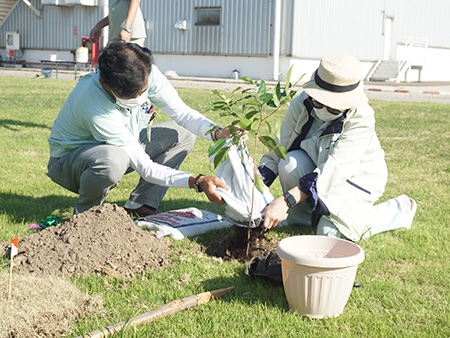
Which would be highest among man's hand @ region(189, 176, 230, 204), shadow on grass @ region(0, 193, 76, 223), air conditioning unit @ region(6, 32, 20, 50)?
air conditioning unit @ region(6, 32, 20, 50)

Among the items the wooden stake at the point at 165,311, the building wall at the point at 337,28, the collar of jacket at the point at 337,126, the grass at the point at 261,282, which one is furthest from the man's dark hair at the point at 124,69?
the building wall at the point at 337,28

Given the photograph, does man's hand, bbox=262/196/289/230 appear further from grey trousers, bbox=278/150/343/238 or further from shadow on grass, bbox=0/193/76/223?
shadow on grass, bbox=0/193/76/223

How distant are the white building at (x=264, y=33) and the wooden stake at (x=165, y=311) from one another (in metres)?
19.2

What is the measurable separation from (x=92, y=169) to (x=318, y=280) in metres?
1.83

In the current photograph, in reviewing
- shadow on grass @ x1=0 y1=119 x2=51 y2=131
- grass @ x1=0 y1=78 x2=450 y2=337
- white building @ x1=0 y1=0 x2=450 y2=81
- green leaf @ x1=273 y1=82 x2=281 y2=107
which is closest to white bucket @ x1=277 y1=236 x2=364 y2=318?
grass @ x1=0 y1=78 x2=450 y2=337

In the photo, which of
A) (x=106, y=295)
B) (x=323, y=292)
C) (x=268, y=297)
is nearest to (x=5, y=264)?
(x=106, y=295)

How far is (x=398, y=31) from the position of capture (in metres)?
25.8

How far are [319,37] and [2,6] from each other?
16417 millimetres

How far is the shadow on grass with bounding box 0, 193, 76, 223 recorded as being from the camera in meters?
4.23

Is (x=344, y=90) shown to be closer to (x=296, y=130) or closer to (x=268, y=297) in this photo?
(x=296, y=130)

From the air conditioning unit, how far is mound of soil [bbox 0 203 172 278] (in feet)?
87.9

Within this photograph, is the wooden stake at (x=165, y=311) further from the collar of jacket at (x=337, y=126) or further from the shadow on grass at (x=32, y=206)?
the shadow on grass at (x=32, y=206)

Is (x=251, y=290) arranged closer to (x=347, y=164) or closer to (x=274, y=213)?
(x=274, y=213)

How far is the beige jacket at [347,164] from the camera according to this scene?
3.64 m
